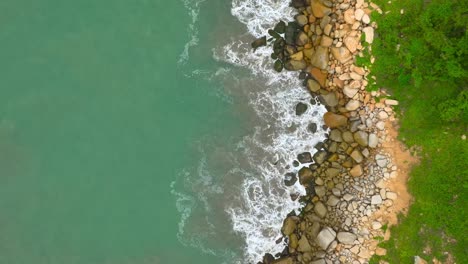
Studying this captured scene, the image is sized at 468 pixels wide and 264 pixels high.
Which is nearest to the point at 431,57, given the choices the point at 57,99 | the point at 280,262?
the point at 280,262

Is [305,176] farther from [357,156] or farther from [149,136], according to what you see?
[149,136]

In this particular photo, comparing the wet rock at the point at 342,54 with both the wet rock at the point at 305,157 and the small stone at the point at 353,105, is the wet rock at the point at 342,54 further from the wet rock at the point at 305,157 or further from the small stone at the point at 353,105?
the wet rock at the point at 305,157

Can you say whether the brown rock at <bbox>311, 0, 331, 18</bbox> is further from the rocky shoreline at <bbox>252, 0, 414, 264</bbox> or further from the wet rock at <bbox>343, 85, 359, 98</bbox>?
the wet rock at <bbox>343, 85, 359, 98</bbox>

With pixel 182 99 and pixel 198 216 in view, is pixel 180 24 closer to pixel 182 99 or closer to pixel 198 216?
pixel 182 99

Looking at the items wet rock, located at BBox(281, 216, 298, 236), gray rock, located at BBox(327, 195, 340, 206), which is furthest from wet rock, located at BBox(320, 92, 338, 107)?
wet rock, located at BBox(281, 216, 298, 236)

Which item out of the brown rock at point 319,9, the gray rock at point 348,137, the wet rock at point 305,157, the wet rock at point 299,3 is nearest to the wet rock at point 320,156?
the wet rock at point 305,157
